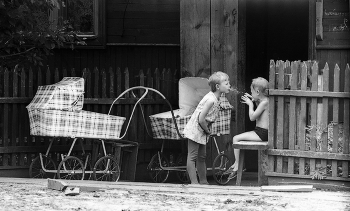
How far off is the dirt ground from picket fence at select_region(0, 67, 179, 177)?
1.51 meters

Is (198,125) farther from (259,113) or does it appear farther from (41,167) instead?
(41,167)

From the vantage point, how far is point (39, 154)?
1106 centimetres

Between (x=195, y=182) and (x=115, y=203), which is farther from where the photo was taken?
(x=195, y=182)

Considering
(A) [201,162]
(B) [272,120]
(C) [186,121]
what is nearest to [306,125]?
(B) [272,120]

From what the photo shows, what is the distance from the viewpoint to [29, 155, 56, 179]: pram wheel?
1098 centimetres

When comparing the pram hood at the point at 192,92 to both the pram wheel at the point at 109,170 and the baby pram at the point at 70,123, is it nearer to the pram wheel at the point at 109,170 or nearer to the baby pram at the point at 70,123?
the baby pram at the point at 70,123

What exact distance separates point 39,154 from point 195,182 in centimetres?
231

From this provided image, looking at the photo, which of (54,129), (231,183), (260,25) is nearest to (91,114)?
(54,129)

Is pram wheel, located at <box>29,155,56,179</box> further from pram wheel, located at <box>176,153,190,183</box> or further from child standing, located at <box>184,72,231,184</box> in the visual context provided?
child standing, located at <box>184,72,231,184</box>

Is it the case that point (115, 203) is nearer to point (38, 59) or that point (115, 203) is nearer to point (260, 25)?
point (38, 59)

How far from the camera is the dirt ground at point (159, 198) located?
8109mm

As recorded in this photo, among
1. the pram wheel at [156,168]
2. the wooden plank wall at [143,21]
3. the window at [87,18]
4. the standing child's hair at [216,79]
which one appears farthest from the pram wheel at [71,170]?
the wooden plank wall at [143,21]

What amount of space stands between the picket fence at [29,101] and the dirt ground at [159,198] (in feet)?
4.94

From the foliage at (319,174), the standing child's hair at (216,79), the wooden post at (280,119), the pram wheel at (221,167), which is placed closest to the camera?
the foliage at (319,174)
